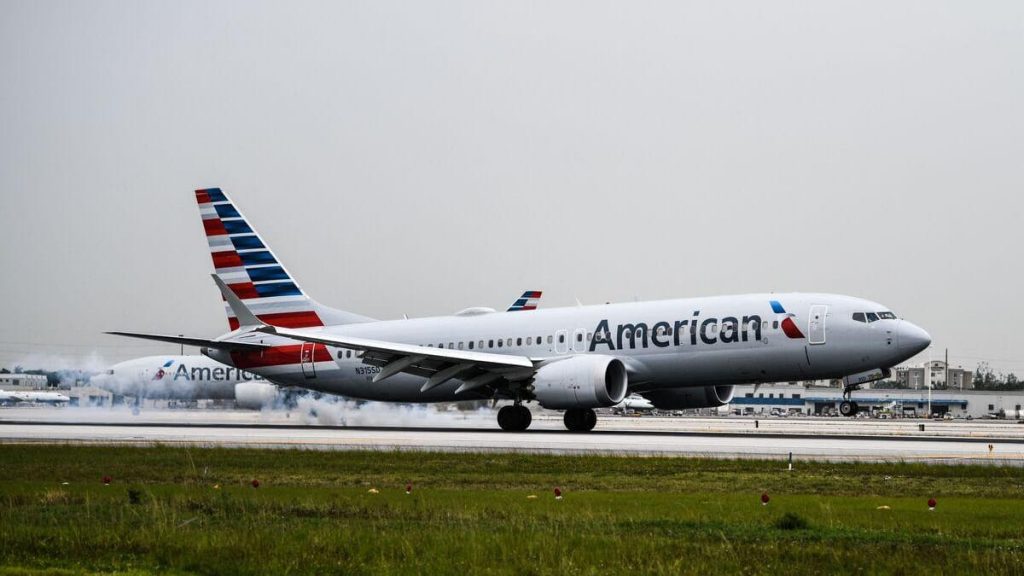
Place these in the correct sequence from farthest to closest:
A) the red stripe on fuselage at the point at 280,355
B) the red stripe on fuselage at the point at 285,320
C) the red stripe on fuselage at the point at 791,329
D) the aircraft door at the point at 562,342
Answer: the red stripe on fuselage at the point at 285,320, the red stripe on fuselage at the point at 280,355, the aircraft door at the point at 562,342, the red stripe on fuselage at the point at 791,329

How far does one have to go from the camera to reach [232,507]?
1847 cm

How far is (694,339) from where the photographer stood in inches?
1750

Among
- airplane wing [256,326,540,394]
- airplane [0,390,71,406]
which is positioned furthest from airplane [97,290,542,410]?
airplane wing [256,326,540,394]

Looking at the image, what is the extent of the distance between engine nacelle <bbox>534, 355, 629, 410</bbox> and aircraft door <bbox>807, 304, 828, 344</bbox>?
6853mm

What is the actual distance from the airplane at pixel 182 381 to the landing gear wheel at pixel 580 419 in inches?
1560

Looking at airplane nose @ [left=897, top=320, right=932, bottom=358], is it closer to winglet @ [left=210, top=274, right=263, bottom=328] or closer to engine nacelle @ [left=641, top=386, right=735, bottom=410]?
engine nacelle @ [left=641, top=386, right=735, bottom=410]

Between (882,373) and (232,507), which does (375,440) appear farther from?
(232,507)

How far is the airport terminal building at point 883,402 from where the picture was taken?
5930 inches

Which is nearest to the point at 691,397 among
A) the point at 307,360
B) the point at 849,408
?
the point at 849,408

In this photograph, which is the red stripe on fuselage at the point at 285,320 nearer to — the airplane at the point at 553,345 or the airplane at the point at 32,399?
the airplane at the point at 553,345

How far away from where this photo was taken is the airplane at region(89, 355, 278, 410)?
85456 mm

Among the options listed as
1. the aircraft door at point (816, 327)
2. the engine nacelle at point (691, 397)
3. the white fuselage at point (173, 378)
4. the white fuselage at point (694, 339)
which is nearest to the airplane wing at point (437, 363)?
the white fuselage at point (694, 339)

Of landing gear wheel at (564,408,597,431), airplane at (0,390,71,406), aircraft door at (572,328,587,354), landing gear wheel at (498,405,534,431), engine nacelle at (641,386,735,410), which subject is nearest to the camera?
landing gear wheel at (498,405,534,431)

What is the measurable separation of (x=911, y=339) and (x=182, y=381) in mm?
61214
